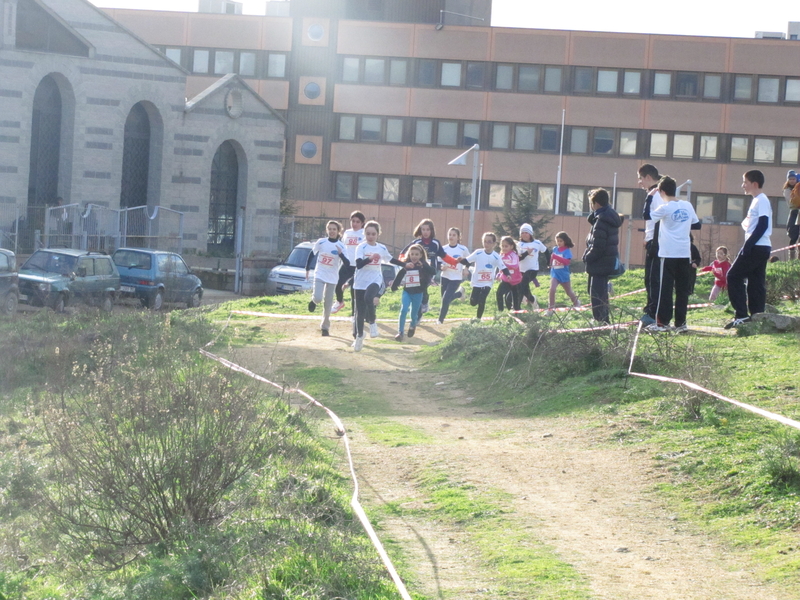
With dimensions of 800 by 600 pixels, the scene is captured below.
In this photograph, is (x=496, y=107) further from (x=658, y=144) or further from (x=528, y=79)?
(x=658, y=144)

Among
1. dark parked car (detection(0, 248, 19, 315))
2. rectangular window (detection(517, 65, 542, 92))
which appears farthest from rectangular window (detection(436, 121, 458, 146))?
dark parked car (detection(0, 248, 19, 315))

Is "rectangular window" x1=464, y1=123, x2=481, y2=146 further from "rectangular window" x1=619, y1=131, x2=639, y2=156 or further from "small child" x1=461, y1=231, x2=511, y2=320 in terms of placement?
"small child" x1=461, y1=231, x2=511, y2=320

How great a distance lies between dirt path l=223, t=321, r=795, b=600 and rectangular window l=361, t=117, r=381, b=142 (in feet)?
140

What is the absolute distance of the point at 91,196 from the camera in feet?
121

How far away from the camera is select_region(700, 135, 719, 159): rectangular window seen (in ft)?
171

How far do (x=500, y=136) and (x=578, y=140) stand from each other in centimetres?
382

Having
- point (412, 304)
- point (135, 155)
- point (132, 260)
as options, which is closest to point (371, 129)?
point (135, 155)

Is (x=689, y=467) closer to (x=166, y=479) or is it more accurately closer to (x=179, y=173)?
(x=166, y=479)

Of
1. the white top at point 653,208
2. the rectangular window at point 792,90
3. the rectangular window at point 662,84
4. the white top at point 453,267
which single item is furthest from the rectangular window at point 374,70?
the white top at point 653,208

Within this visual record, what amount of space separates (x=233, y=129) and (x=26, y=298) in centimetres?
1889

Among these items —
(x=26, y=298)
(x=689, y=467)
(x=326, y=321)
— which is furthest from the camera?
(x=26, y=298)

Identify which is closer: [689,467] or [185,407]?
[185,407]

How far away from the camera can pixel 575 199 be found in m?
52.4

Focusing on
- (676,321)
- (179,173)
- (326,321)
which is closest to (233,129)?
(179,173)
